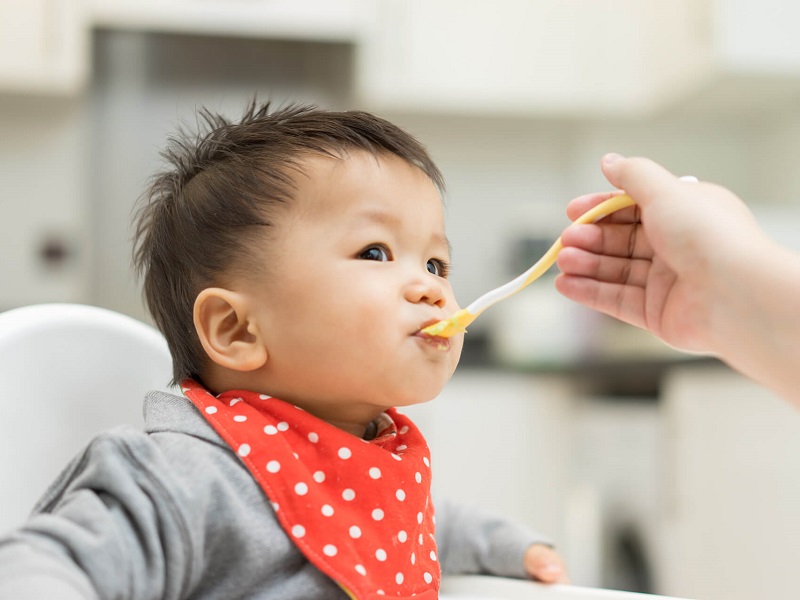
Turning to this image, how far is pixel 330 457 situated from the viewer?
69cm

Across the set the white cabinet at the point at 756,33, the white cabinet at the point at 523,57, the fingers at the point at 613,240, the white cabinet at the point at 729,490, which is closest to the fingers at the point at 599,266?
the fingers at the point at 613,240

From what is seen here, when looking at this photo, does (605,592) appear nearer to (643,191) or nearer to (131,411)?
(643,191)

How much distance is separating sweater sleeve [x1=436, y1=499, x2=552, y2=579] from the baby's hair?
0.30 m

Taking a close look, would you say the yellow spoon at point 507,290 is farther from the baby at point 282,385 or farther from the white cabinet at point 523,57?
the white cabinet at point 523,57

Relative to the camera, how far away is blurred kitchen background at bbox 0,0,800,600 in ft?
6.60

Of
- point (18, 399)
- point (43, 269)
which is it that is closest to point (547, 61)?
point (43, 269)

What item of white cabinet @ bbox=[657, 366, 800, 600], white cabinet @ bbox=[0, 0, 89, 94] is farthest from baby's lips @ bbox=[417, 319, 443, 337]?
white cabinet @ bbox=[0, 0, 89, 94]

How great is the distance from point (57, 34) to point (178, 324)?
5.98ft

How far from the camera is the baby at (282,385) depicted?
0.60m

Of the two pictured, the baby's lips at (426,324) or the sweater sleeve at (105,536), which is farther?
the baby's lips at (426,324)

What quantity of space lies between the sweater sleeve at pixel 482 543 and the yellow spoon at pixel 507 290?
0.23 metres

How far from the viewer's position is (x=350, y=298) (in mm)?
709

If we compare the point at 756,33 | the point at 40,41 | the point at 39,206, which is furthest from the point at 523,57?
the point at 39,206

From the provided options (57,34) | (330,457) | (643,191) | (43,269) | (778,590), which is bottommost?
(778,590)
